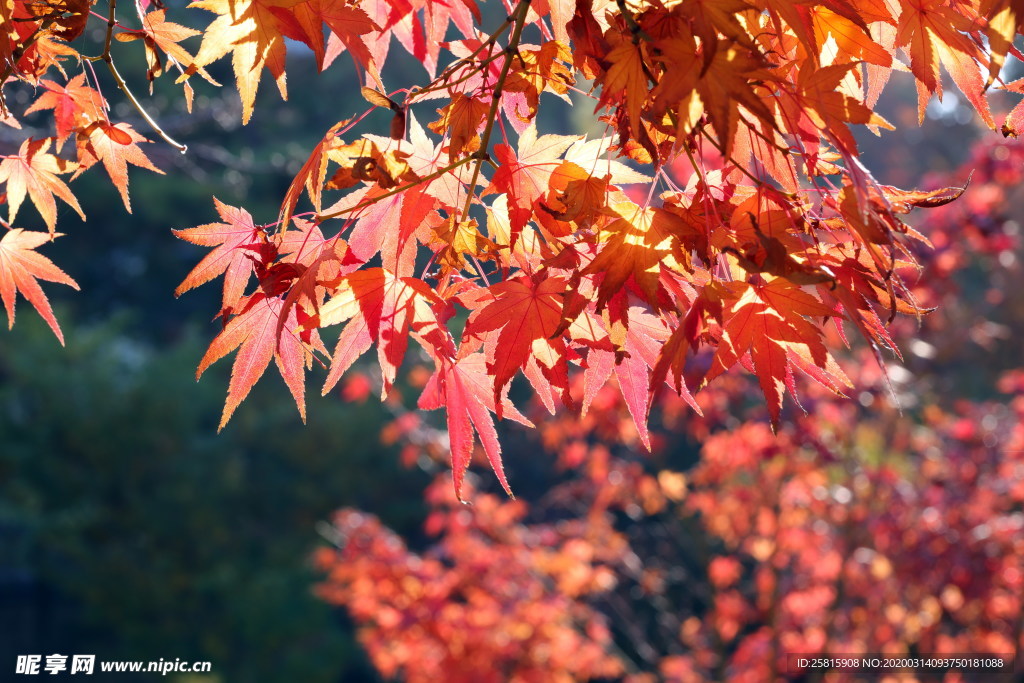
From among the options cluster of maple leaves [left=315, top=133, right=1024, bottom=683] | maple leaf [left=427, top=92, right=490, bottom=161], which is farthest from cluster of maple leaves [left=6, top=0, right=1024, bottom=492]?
cluster of maple leaves [left=315, top=133, right=1024, bottom=683]

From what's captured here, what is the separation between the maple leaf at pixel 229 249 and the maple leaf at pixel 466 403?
0.22 metres

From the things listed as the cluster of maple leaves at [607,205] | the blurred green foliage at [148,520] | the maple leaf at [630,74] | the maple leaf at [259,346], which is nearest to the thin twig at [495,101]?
the cluster of maple leaves at [607,205]

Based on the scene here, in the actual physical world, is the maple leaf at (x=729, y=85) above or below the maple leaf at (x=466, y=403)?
above

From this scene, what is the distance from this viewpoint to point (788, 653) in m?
3.59

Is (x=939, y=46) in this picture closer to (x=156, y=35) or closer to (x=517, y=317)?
(x=517, y=317)

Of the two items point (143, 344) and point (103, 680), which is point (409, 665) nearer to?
point (103, 680)

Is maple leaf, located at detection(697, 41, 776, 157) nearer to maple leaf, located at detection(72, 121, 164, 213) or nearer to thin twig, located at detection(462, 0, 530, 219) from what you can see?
thin twig, located at detection(462, 0, 530, 219)

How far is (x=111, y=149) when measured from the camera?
3.18 ft

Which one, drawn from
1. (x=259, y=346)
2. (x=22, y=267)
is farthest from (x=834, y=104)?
(x=22, y=267)

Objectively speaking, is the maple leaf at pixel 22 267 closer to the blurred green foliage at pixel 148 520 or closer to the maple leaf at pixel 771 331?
the maple leaf at pixel 771 331

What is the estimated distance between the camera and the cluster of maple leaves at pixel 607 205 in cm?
62

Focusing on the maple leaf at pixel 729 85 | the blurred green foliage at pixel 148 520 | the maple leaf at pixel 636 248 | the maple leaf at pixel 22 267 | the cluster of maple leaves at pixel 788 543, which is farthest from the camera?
the blurred green foliage at pixel 148 520

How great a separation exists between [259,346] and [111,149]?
36 cm

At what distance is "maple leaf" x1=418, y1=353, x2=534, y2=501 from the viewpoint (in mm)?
A: 780
